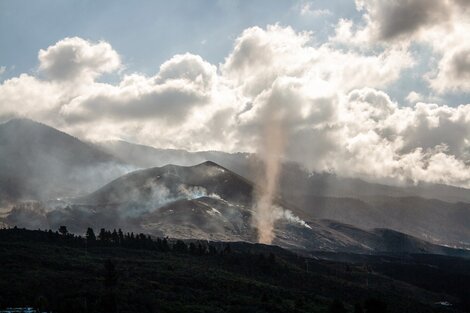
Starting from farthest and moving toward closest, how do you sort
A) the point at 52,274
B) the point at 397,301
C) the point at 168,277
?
the point at 397,301, the point at 168,277, the point at 52,274

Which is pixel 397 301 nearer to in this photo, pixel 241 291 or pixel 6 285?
pixel 241 291

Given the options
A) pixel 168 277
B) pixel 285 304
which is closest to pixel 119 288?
pixel 168 277

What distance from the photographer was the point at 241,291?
15325cm

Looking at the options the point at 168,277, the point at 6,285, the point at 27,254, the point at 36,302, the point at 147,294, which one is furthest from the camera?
the point at 27,254

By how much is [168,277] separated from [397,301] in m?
82.6

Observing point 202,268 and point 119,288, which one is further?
point 202,268

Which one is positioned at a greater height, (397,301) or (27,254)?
(27,254)

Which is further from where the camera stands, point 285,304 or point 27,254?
point 27,254

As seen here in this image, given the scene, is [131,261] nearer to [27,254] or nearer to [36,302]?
[27,254]

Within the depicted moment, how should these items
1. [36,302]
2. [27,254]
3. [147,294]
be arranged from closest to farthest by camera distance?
[36,302], [147,294], [27,254]

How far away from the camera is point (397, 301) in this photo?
188 meters

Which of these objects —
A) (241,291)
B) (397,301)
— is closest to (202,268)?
(241,291)

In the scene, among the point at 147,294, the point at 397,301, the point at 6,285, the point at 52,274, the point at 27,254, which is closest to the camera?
the point at 6,285

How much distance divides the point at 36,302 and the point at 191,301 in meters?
38.6
